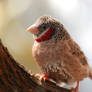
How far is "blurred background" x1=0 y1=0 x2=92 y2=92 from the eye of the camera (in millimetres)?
2420

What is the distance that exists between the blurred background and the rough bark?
98 centimetres

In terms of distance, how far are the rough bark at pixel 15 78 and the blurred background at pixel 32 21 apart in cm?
98

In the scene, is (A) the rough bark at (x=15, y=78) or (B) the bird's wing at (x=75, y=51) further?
(B) the bird's wing at (x=75, y=51)

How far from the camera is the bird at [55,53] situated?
1425 mm

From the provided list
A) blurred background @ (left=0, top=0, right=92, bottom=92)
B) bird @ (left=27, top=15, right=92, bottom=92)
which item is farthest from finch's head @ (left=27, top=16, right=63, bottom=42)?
blurred background @ (left=0, top=0, right=92, bottom=92)

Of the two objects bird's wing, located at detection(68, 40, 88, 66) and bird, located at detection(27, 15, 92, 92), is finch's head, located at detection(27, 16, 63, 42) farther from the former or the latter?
bird's wing, located at detection(68, 40, 88, 66)

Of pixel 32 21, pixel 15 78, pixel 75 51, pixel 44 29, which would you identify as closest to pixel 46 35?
pixel 44 29

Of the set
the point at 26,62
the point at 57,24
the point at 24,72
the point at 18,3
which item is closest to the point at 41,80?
the point at 24,72

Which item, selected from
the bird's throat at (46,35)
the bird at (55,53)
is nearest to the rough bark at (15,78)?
the bird at (55,53)

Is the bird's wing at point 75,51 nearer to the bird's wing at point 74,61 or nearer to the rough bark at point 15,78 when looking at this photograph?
the bird's wing at point 74,61

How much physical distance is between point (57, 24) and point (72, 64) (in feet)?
0.81

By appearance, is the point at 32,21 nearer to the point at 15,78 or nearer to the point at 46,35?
the point at 46,35

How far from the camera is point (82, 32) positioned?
280 centimetres

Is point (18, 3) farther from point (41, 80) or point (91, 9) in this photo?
point (41, 80)
